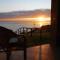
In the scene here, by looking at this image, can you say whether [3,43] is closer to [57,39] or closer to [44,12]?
[44,12]

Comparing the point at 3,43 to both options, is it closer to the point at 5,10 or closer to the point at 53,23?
the point at 5,10

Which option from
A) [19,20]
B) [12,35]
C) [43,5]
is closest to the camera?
[12,35]

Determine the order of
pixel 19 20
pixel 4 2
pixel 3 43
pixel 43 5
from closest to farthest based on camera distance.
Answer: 1. pixel 3 43
2. pixel 4 2
3. pixel 19 20
4. pixel 43 5

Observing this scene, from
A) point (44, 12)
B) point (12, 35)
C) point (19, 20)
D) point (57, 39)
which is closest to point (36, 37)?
point (57, 39)

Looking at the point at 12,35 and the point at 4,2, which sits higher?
the point at 4,2

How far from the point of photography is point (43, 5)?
335 inches

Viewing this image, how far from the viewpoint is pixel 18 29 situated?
293 inches

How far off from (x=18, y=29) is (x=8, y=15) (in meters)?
0.52

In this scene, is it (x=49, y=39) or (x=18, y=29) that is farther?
(x=49, y=39)

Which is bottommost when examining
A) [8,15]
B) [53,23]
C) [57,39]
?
[57,39]

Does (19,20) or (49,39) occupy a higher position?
(19,20)

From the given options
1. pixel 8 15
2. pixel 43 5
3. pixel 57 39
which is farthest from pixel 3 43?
pixel 57 39

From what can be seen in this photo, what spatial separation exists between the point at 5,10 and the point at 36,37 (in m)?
3.34

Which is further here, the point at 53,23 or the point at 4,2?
the point at 53,23
